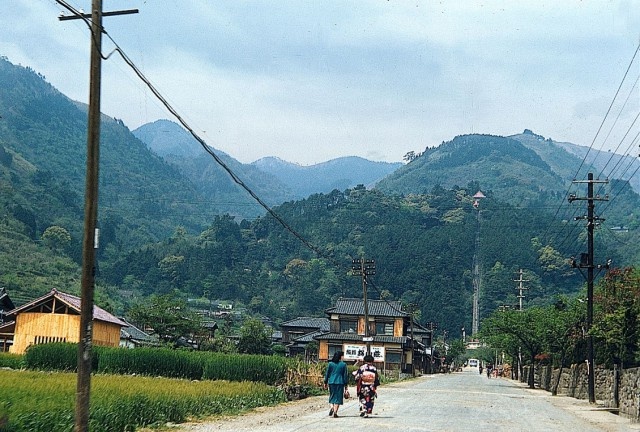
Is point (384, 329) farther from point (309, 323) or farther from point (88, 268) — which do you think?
point (88, 268)

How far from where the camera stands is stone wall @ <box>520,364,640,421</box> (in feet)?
81.5

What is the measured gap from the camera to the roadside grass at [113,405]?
39.0ft

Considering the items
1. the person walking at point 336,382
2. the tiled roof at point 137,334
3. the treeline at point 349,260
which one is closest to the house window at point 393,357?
the tiled roof at point 137,334

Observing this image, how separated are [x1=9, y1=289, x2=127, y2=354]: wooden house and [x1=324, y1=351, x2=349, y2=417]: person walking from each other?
28.2 m

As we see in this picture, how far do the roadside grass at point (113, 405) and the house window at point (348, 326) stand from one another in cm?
5492

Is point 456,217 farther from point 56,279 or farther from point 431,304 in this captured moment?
point 56,279

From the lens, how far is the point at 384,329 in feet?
267

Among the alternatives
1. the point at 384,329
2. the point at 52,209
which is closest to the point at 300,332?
the point at 384,329

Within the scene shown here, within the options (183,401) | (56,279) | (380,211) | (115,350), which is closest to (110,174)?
(380,211)

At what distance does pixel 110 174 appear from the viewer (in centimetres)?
19412

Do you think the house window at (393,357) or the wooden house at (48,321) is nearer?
the wooden house at (48,321)

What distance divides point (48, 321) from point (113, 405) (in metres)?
33.8

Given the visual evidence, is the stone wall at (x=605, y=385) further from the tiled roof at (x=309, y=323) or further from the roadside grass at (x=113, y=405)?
the tiled roof at (x=309, y=323)

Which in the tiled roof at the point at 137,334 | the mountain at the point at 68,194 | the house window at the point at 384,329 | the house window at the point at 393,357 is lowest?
the house window at the point at 393,357
